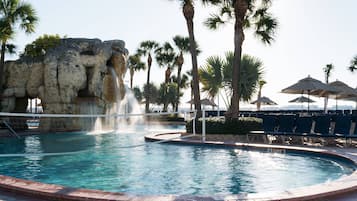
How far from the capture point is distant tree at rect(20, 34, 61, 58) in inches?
974

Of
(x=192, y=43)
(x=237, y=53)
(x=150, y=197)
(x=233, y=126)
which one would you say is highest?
(x=192, y=43)

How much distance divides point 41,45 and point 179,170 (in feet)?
66.8

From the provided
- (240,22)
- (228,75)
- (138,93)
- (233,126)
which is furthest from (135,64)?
(233,126)

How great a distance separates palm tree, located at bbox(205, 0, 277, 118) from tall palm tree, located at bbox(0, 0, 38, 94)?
37.3 ft

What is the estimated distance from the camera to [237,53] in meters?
15.8

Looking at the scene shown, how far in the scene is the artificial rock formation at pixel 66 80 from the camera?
21547 millimetres

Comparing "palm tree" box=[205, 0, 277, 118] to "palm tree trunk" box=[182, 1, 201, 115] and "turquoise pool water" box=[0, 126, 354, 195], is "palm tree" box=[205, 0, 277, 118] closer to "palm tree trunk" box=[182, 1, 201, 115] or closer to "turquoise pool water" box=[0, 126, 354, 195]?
"palm tree trunk" box=[182, 1, 201, 115]

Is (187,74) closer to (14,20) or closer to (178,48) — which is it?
(178,48)

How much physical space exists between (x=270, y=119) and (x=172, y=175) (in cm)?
711

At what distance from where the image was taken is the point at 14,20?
21.1 metres

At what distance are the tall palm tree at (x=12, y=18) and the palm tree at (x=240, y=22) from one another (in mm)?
11376

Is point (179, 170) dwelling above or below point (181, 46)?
below

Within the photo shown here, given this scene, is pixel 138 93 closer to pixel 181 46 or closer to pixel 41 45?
pixel 181 46

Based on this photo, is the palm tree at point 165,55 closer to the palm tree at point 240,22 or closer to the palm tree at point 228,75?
the palm tree at point 228,75
